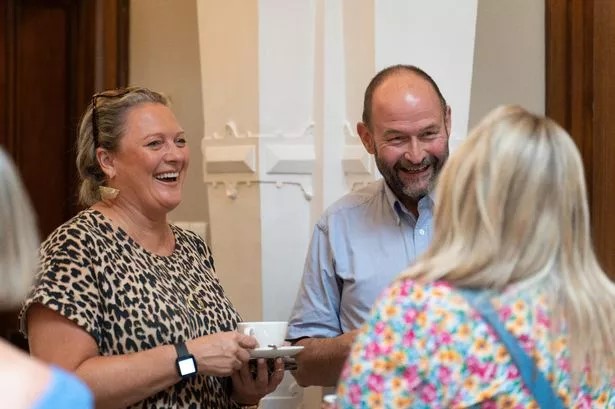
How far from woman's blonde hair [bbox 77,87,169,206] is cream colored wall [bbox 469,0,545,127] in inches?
53.2

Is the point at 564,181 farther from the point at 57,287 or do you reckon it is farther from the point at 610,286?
the point at 57,287

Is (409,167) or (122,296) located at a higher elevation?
(409,167)

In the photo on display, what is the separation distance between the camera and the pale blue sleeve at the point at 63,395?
1206mm

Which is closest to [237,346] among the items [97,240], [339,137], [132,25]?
[97,240]

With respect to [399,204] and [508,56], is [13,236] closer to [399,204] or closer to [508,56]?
[399,204]

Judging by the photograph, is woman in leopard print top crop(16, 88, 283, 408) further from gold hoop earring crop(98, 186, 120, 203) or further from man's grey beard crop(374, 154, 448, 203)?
man's grey beard crop(374, 154, 448, 203)

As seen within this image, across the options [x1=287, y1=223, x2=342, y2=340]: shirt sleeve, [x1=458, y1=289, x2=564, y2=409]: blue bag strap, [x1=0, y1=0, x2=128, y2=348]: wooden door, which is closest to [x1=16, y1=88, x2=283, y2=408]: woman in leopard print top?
[x1=287, y1=223, x2=342, y2=340]: shirt sleeve

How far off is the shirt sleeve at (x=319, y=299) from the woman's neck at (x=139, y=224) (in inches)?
13.9

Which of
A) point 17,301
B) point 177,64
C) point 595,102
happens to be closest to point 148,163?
point 17,301

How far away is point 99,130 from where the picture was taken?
2410 millimetres

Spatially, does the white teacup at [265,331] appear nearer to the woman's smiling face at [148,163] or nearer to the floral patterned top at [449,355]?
the woman's smiling face at [148,163]

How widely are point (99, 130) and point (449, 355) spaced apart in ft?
4.15

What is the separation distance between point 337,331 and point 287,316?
0.69 m

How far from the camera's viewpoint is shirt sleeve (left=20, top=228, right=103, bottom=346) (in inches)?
81.4
